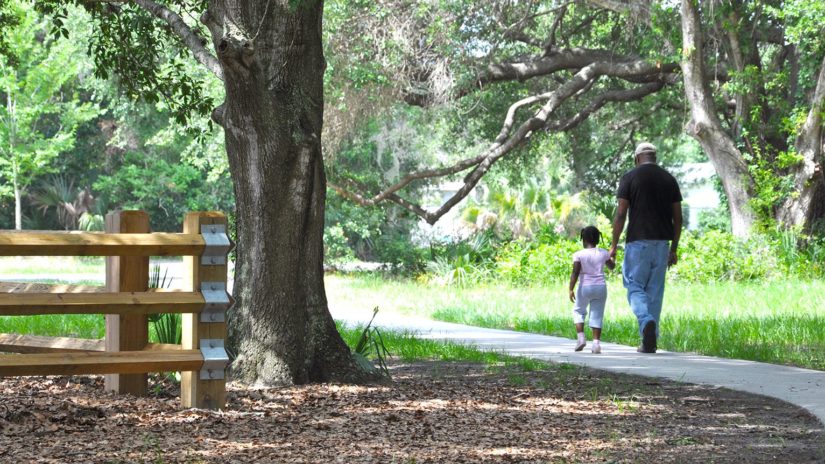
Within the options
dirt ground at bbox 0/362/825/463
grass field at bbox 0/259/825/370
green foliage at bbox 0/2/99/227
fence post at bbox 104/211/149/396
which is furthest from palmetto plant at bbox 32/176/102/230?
fence post at bbox 104/211/149/396

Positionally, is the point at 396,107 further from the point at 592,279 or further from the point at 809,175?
the point at 592,279

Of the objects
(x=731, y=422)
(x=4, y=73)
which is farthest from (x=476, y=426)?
(x=4, y=73)

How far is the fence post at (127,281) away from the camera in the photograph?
7215 mm

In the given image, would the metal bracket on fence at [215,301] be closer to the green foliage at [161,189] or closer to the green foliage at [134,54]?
the green foliage at [134,54]

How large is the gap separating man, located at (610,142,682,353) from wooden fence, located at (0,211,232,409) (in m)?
4.82

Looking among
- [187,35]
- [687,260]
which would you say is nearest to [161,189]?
[687,260]

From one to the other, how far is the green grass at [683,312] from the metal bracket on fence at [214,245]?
5457mm

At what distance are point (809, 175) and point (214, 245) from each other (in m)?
17.9

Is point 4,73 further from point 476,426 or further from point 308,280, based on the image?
point 476,426

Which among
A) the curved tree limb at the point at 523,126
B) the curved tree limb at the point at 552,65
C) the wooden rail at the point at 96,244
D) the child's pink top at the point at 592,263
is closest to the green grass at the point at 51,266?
the curved tree limb at the point at 523,126

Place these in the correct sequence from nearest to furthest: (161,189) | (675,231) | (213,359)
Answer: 1. (213,359)
2. (675,231)
3. (161,189)

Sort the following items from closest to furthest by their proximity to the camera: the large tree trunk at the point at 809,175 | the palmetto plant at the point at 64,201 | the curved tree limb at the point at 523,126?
the large tree trunk at the point at 809,175
the curved tree limb at the point at 523,126
the palmetto plant at the point at 64,201

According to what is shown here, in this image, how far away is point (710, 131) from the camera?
22.2 meters

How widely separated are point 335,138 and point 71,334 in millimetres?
13276
